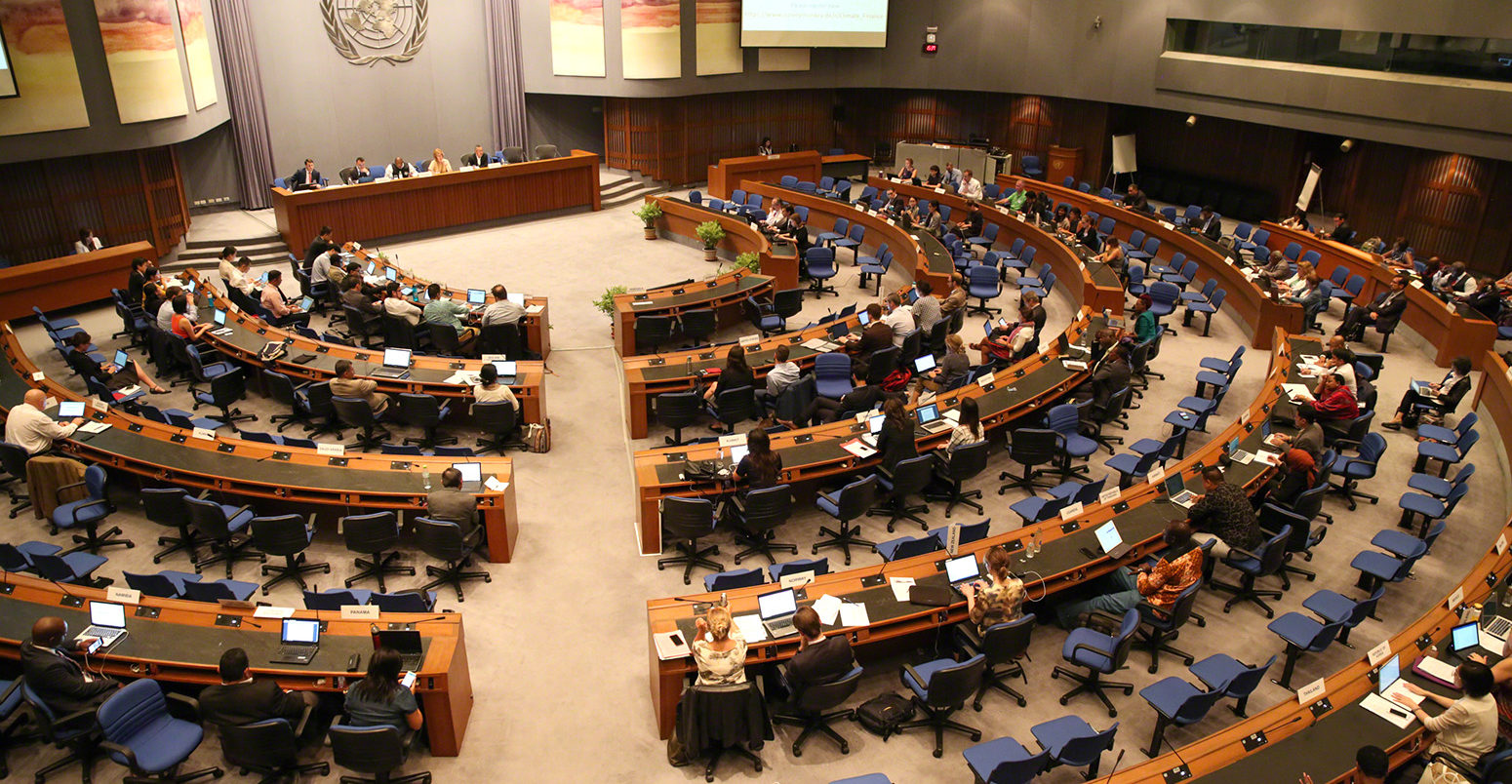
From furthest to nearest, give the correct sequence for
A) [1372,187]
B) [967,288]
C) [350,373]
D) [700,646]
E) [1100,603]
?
[1372,187] → [967,288] → [350,373] → [1100,603] → [700,646]

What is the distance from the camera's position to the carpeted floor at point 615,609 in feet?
23.7

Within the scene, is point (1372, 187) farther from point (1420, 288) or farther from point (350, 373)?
point (350, 373)

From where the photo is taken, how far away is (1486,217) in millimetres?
17938

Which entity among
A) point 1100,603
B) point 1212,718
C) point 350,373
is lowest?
point 1212,718

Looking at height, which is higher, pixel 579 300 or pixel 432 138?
pixel 432 138

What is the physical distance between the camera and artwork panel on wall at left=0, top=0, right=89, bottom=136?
14.3 metres

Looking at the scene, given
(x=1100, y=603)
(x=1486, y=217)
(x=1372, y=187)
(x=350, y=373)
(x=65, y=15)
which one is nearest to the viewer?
(x=1100, y=603)

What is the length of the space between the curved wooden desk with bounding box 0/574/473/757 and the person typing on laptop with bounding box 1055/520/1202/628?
5.04 meters

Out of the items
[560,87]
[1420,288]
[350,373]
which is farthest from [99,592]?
[560,87]

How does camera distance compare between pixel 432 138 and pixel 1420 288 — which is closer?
pixel 1420 288

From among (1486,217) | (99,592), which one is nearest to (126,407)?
(99,592)

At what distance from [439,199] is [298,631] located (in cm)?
1503

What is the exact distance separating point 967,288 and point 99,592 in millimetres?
12807

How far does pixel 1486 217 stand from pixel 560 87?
19.5 metres
